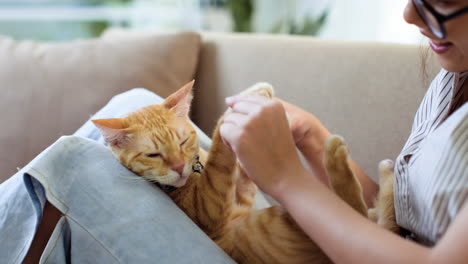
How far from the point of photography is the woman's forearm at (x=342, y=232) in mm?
522

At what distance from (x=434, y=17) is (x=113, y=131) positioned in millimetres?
559

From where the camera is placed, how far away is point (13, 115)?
1321 mm

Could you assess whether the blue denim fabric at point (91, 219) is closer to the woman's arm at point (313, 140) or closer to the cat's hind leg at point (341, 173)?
the cat's hind leg at point (341, 173)

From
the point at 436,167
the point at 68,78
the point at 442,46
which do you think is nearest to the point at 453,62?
the point at 442,46

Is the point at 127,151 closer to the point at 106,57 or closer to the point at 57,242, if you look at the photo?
the point at 57,242

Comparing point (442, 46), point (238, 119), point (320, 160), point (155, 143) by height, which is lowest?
point (320, 160)

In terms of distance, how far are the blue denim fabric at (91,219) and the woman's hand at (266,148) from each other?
0.55ft

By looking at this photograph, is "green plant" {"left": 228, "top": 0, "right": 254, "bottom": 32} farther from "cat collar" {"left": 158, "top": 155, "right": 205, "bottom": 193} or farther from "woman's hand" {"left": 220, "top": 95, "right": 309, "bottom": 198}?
"woman's hand" {"left": 220, "top": 95, "right": 309, "bottom": 198}

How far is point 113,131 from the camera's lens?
31.8 inches

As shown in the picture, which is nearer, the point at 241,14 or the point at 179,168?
the point at 179,168

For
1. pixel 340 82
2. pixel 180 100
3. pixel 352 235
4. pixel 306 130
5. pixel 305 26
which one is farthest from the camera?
pixel 305 26

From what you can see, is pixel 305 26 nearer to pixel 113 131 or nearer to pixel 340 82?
pixel 340 82

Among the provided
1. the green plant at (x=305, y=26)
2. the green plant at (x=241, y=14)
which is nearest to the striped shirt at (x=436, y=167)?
the green plant at (x=305, y=26)

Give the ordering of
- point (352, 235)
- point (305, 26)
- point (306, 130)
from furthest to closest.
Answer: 1. point (305, 26)
2. point (306, 130)
3. point (352, 235)
